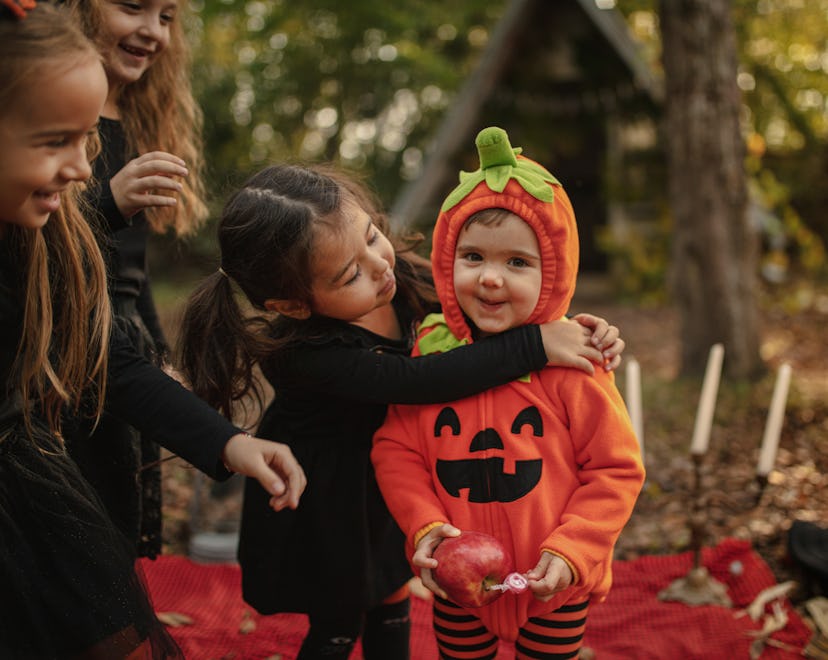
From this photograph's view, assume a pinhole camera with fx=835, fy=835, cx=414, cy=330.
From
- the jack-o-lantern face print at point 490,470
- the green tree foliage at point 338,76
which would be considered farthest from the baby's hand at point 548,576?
the green tree foliage at point 338,76

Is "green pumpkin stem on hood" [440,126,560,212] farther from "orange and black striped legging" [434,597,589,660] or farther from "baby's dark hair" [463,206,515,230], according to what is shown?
"orange and black striped legging" [434,597,589,660]

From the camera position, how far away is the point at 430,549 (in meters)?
1.96

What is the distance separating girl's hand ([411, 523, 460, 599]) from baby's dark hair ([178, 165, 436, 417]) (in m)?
0.61

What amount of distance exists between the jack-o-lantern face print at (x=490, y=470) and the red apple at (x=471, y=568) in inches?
5.0

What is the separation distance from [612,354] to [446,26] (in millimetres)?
15784

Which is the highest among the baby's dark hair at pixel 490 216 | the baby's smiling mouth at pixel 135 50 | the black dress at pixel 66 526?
the baby's smiling mouth at pixel 135 50

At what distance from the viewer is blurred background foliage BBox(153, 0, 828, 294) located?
11.7 metres

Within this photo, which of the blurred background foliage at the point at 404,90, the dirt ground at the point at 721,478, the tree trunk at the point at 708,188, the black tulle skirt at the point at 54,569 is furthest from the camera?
the blurred background foliage at the point at 404,90

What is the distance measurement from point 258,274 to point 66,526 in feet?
2.44

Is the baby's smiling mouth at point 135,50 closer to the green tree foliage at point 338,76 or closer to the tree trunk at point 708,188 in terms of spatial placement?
the tree trunk at point 708,188

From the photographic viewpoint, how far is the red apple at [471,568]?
6.08 ft

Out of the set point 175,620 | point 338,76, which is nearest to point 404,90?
point 338,76

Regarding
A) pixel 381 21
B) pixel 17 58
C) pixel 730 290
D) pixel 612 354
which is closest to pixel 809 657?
pixel 612 354

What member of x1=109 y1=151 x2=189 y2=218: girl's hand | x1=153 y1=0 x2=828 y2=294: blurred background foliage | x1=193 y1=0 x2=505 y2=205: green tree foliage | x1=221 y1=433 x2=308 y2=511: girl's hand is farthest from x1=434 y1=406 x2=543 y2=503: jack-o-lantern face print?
x1=193 y1=0 x2=505 y2=205: green tree foliage
